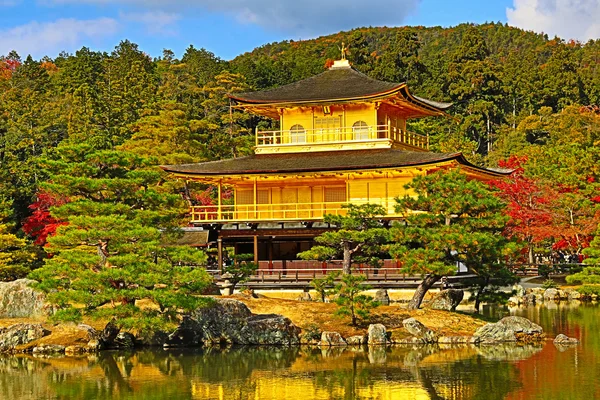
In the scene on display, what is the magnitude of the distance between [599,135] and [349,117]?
81.5ft

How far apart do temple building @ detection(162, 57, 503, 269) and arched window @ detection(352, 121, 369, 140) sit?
0.13 ft

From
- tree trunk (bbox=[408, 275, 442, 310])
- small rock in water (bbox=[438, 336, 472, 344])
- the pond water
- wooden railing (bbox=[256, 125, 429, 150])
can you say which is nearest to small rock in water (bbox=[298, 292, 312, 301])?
tree trunk (bbox=[408, 275, 442, 310])

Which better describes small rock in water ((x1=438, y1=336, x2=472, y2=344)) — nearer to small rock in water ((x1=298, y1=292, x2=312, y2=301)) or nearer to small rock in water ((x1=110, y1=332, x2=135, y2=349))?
A: small rock in water ((x1=298, y1=292, x2=312, y2=301))

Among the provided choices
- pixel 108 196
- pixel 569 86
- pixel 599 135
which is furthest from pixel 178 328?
pixel 569 86

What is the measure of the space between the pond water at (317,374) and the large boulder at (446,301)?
5.21 m

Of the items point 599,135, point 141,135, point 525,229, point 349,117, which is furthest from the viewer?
point 599,135

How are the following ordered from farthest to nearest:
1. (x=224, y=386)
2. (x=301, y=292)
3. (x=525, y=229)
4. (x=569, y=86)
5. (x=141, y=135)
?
1. (x=569, y=86)
2. (x=141, y=135)
3. (x=525, y=229)
4. (x=301, y=292)
5. (x=224, y=386)

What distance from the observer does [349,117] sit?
36406mm

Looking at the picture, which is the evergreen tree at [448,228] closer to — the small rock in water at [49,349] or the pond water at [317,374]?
the pond water at [317,374]

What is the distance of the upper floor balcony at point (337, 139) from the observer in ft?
116

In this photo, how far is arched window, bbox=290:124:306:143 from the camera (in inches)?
1454

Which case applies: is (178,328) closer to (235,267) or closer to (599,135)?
(235,267)

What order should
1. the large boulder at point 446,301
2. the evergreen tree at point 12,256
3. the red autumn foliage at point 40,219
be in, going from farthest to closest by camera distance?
the red autumn foliage at point 40,219
the evergreen tree at point 12,256
the large boulder at point 446,301

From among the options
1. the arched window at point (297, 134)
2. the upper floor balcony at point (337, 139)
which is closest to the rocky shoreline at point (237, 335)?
the upper floor balcony at point (337, 139)
